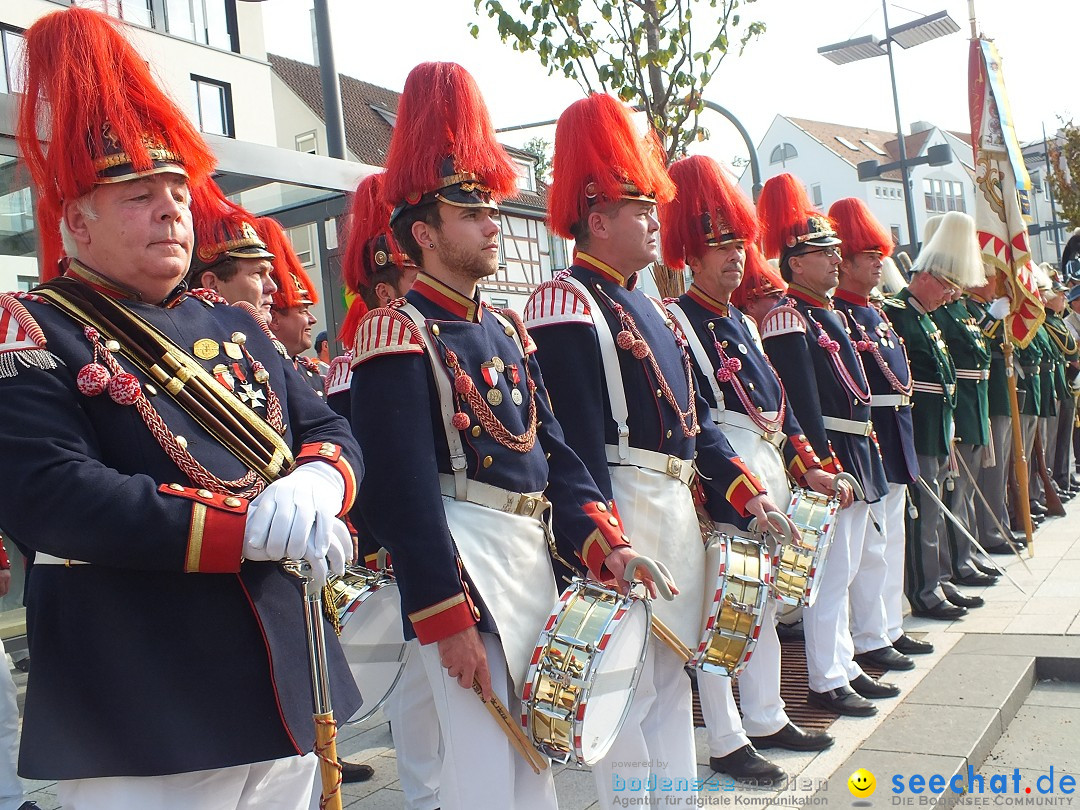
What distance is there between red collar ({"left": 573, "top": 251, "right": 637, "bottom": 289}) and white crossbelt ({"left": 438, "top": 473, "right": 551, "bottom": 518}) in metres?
1.15

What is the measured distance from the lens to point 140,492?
2.04 m

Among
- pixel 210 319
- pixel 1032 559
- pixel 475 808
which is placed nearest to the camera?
pixel 210 319

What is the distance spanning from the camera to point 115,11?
2582mm

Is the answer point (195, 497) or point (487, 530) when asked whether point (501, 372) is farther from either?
point (195, 497)

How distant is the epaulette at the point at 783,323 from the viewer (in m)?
5.36

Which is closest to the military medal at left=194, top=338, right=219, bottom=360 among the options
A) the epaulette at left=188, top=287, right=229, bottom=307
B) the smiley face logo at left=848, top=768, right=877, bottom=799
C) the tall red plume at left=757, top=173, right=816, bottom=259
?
the epaulette at left=188, top=287, right=229, bottom=307

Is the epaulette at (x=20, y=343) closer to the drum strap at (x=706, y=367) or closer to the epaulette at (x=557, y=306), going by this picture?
the epaulette at (x=557, y=306)

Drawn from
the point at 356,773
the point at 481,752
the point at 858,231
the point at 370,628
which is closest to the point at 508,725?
the point at 481,752

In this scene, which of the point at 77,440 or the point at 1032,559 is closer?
the point at 77,440

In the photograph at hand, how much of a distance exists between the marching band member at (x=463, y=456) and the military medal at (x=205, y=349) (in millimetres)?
623

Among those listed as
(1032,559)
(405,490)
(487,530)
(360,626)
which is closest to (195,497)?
(405,490)

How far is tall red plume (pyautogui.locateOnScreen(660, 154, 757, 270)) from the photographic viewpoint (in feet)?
15.9

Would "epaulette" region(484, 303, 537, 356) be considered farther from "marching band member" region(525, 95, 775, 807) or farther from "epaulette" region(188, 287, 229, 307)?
"epaulette" region(188, 287, 229, 307)

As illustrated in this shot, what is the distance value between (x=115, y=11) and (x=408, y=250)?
104 centimetres
